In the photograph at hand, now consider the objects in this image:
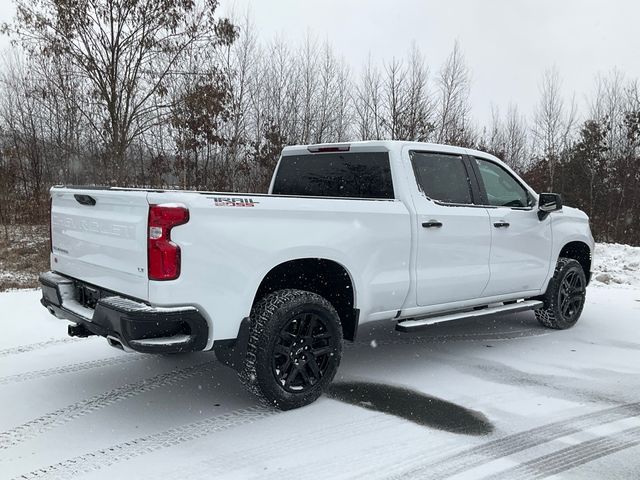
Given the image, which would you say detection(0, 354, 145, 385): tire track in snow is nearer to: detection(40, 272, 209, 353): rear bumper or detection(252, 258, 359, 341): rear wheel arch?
detection(40, 272, 209, 353): rear bumper

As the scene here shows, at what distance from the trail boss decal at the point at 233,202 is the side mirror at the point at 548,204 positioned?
11.1 ft

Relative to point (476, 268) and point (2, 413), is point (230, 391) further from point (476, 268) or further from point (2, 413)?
point (476, 268)

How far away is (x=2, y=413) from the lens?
3.63m

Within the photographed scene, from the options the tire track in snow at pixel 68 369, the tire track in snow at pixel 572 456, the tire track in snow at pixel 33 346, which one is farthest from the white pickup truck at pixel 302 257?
the tire track in snow at pixel 572 456

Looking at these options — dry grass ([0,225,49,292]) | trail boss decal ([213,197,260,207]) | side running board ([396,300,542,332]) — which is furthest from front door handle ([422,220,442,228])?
dry grass ([0,225,49,292])

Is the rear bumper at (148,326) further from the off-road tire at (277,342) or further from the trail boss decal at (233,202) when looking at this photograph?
the trail boss decal at (233,202)

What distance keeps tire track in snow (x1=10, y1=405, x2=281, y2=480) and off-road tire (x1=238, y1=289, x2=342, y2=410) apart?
19 cm

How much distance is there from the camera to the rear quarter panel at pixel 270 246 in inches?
126

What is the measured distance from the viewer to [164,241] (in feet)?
10.3

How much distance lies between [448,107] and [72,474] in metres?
24.0

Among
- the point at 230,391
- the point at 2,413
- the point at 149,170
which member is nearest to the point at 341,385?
the point at 230,391

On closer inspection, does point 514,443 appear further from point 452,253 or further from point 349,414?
point 452,253

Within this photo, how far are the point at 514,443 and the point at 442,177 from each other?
A: 95.5 inches

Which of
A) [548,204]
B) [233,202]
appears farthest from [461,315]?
[233,202]
